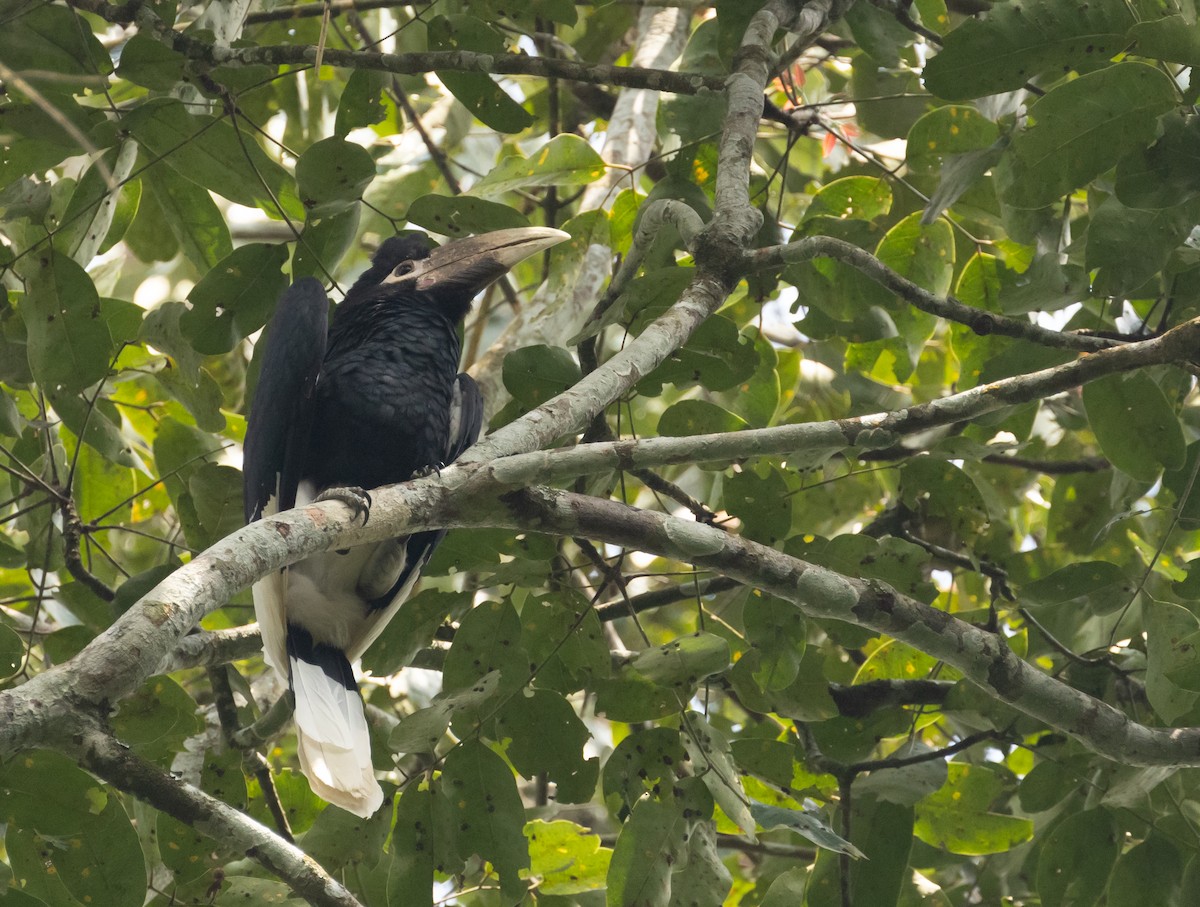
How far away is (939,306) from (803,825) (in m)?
0.96

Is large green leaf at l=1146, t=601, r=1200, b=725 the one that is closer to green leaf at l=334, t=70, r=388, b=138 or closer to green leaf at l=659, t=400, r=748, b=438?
green leaf at l=659, t=400, r=748, b=438

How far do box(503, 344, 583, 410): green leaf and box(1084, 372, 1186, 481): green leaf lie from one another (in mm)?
997

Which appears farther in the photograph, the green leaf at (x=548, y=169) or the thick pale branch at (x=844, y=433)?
the green leaf at (x=548, y=169)

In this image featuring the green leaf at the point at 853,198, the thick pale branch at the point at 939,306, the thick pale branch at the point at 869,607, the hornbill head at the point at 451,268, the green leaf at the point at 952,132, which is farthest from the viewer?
the hornbill head at the point at 451,268

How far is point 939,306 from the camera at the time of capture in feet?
7.06

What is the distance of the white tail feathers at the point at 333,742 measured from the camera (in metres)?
2.12

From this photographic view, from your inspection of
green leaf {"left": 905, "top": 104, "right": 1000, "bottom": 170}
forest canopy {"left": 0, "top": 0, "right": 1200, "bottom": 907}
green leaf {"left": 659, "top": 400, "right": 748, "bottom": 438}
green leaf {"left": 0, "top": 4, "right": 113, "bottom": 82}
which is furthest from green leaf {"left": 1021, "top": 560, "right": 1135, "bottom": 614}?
green leaf {"left": 0, "top": 4, "right": 113, "bottom": 82}

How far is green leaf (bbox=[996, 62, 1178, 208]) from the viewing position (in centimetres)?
200

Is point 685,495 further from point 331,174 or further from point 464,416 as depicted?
point 331,174

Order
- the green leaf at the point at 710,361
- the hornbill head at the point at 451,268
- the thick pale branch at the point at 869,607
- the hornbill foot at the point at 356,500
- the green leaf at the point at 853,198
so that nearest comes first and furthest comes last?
the hornbill foot at the point at 356,500 → the thick pale branch at the point at 869,607 → the green leaf at the point at 710,361 → the green leaf at the point at 853,198 → the hornbill head at the point at 451,268

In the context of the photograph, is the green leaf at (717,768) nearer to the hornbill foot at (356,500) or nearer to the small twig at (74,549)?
the hornbill foot at (356,500)

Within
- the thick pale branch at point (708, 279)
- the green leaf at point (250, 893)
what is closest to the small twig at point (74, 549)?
the green leaf at point (250, 893)

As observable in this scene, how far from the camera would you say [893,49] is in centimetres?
272

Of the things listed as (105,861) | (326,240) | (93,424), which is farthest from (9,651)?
(326,240)
